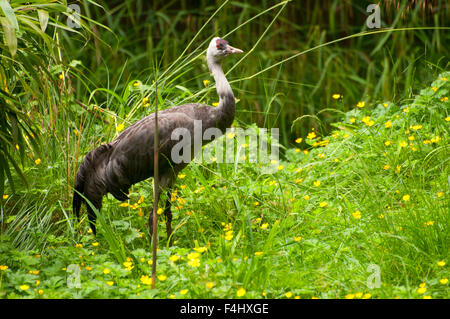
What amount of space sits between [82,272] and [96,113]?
163cm

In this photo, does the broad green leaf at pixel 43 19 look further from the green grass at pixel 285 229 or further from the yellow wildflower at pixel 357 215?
the yellow wildflower at pixel 357 215

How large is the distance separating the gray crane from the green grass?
150 mm

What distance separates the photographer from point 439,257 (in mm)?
3266

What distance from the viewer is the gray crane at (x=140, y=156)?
417 centimetres

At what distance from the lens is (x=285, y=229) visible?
13.0ft

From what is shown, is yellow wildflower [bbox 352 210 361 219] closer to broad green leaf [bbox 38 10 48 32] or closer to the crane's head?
the crane's head

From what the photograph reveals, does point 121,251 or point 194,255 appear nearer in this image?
point 194,255

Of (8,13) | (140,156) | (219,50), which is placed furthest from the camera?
(219,50)

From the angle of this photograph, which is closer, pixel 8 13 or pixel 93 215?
pixel 8 13

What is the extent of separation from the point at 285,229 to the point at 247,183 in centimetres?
63

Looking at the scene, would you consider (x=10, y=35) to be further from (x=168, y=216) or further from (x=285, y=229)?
(x=285, y=229)

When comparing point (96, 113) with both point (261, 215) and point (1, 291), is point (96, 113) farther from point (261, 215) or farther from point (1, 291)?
point (1, 291)

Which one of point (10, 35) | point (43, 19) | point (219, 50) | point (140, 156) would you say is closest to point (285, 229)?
point (140, 156)
